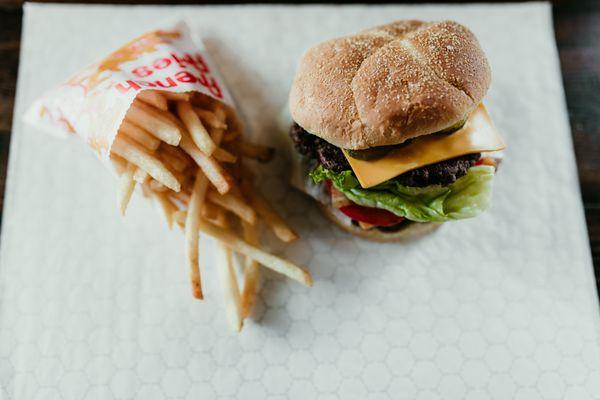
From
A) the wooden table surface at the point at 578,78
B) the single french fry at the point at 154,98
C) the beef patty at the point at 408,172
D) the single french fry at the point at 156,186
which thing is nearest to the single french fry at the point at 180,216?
the single french fry at the point at 156,186

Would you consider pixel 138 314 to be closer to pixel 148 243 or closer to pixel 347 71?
pixel 148 243

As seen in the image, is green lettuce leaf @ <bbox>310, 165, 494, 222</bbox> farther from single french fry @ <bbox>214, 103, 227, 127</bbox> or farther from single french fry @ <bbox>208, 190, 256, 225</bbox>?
single french fry @ <bbox>214, 103, 227, 127</bbox>

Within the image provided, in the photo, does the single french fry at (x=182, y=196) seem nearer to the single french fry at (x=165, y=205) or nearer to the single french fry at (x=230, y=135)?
the single french fry at (x=165, y=205)

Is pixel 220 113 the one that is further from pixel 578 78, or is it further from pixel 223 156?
pixel 578 78

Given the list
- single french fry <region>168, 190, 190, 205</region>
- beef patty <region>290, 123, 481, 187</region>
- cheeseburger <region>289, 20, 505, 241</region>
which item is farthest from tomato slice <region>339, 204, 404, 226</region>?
single french fry <region>168, 190, 190, 205</region>

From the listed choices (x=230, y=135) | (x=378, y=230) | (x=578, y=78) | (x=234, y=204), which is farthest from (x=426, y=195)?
(x=578, y=78)

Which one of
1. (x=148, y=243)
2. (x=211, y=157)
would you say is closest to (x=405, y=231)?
(x=211, y=157)
